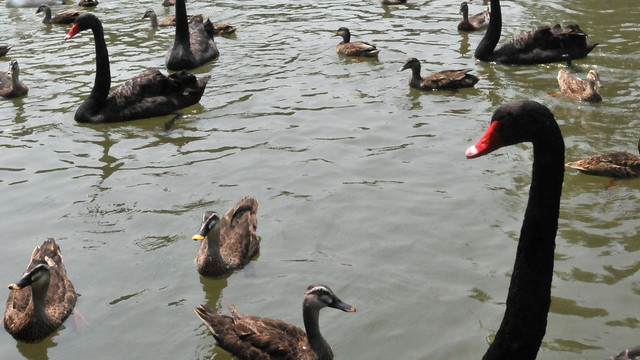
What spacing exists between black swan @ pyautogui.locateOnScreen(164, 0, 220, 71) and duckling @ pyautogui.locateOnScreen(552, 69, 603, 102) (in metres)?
5.65

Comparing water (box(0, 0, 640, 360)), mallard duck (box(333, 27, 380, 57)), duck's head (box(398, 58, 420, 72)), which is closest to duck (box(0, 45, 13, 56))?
water (box(0, 0, 640, 360))

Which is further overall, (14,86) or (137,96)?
(14,86)

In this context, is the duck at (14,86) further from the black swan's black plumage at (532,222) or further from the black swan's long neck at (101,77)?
the black swan's black plumage at (532,222)

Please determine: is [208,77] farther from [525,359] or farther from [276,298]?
[525,359]

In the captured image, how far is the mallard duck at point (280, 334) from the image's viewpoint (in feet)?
18.6

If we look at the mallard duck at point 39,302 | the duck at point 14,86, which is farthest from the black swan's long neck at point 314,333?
the duck at point 14,86

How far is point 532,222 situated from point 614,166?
4.19 m

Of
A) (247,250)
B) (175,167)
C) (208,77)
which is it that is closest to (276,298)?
(247,250)

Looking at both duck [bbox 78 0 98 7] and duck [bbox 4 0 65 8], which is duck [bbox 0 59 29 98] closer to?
duck [bbox 78 0 98 7]

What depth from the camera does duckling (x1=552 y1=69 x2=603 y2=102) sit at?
33.2 ft

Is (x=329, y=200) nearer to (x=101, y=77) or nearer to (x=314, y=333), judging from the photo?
(x=314, y=333)

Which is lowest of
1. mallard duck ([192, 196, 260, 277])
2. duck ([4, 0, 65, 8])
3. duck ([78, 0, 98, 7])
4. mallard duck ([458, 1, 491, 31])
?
duck ([4, 0, 65, 8])

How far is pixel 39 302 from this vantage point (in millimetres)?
6219

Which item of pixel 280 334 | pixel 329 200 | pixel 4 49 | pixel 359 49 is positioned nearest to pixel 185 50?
pixel 359 49
